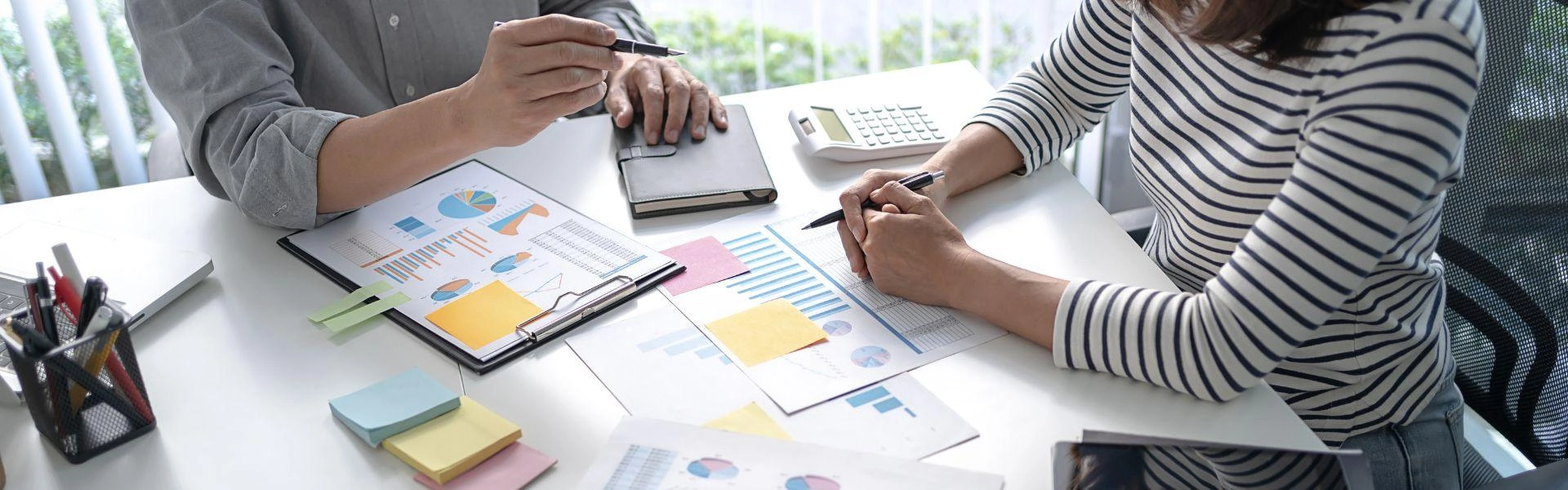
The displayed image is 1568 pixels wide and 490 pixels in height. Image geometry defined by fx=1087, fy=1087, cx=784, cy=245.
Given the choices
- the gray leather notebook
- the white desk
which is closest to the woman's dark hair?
the white desk

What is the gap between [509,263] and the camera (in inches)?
43.2

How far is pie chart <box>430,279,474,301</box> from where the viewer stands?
1.05 meters

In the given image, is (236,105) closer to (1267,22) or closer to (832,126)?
(832,126)

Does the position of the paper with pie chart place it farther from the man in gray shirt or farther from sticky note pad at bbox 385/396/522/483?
the man in gray shirt

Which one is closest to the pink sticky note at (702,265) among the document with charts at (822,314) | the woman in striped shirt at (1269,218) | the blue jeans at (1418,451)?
the document with charts at (822,314)

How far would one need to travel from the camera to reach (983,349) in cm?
95

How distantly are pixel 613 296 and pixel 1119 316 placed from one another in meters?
0.46

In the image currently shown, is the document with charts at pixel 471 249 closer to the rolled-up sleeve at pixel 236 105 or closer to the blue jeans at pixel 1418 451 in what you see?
the rolled-up sleeve at pixel 236 105

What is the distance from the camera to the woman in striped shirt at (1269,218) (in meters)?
0.79

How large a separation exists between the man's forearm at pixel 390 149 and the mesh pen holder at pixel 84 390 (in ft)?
1.08

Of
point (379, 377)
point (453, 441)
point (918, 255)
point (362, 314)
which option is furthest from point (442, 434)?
point (918, 255)

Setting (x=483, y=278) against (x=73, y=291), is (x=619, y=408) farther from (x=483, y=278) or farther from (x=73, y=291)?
(x=73, y=291)

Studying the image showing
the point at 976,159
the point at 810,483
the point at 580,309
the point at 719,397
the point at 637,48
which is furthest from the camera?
the point at 976,159

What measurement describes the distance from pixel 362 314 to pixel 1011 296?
0.60m
